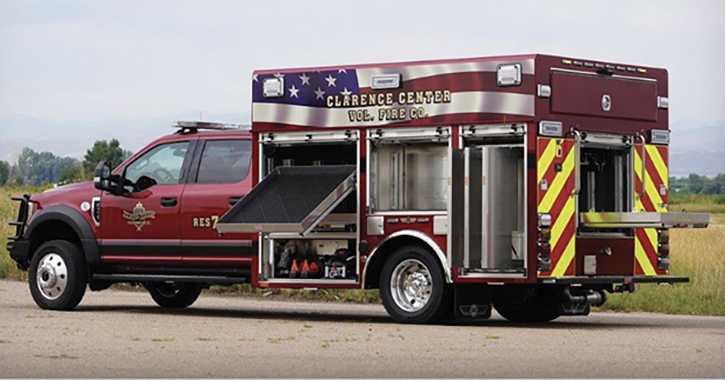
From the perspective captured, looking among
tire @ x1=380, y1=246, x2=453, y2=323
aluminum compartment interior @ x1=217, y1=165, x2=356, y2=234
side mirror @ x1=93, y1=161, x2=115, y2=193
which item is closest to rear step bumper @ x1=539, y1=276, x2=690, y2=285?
tire @ x1=380, y1=246, x2=453, y2=323

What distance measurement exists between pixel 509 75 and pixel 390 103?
156 cm

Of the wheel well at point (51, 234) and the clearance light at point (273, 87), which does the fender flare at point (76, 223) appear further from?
the clearance light at point (273, 87)

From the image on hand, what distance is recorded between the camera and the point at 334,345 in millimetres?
13664

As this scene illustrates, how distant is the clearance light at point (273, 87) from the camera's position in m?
17.8

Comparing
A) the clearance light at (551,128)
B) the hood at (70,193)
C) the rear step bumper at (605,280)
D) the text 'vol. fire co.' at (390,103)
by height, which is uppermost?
the text 'vol. fire co.' at (390,103)

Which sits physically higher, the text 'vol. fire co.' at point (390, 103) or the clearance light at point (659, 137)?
the text 'vol. fire co.' at point (390, 103)

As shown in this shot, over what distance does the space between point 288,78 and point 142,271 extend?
3.09m

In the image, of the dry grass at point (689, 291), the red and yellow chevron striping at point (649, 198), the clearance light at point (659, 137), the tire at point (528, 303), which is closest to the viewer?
the tire at point (528, 303)

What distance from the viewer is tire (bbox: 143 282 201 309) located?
19.8 m

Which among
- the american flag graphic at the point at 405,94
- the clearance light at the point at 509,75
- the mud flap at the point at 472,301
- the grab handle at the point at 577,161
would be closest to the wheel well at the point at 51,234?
the american flag graphic at the point at 405,94

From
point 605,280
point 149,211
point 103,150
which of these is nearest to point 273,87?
point 149,211

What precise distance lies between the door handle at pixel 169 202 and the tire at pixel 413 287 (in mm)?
2902

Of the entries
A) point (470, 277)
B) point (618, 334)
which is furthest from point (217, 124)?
point (618, 334)

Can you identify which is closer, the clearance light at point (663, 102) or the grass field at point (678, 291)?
the clearance light at point (663, 102)
